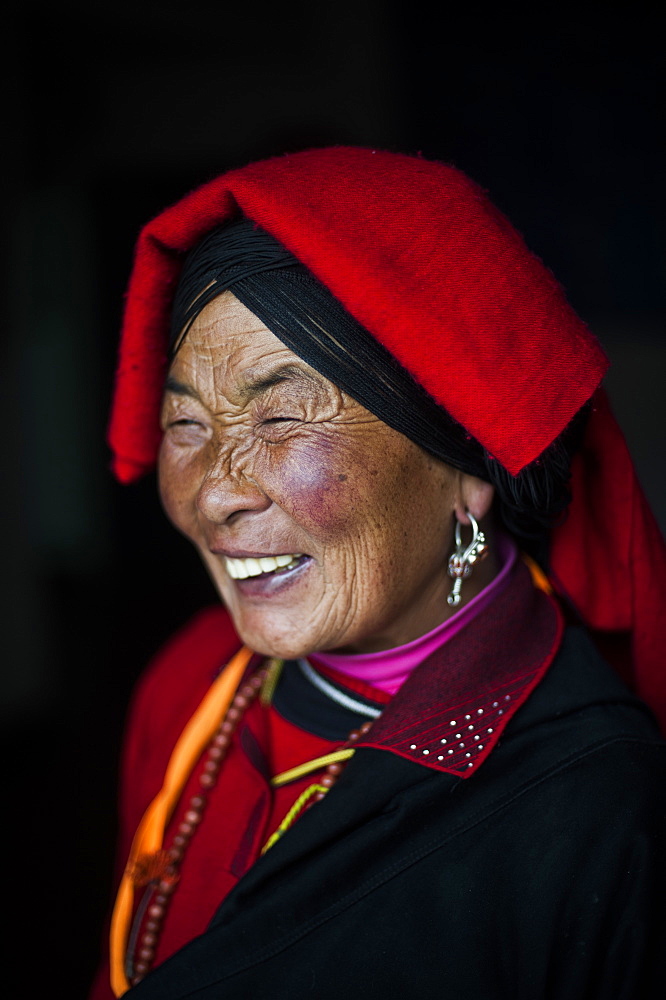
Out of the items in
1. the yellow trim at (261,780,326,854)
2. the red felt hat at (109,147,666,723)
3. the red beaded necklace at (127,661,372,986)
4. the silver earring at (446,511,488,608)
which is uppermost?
the red felt hat at (109,147,666,723)

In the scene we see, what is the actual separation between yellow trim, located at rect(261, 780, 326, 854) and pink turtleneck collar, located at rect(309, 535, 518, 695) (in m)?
0.21

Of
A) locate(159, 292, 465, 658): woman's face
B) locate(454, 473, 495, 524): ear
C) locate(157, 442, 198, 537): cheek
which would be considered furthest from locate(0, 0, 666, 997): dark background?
locate(157, 442, 198, 537): cheek

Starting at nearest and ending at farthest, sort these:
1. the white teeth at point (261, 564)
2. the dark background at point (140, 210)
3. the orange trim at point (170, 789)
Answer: the white teeth at point (261, 564) < the orange trim at point (170, 789) < the dark background at point (140, 210)

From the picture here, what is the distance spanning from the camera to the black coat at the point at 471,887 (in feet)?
4.23

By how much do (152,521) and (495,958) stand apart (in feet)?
12.3

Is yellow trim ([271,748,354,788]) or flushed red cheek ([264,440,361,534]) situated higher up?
flushed red cheek ([264,440,361,534])

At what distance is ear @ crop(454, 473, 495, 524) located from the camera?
1515 mm

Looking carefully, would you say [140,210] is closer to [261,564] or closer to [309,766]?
[261,564]

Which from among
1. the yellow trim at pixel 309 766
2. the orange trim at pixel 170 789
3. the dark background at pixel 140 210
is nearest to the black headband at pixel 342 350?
the yellow trim at pixel 309 766

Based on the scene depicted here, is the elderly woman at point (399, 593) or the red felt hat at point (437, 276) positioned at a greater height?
the red felt hat at point (437, 276)

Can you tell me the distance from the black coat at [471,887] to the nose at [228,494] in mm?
447

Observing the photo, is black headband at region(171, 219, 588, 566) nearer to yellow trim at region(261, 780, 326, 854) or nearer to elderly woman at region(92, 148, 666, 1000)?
elderly woman at region(92, 148, 666, 1000)

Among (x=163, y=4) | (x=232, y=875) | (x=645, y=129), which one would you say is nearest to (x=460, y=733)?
(x=232, y=875)

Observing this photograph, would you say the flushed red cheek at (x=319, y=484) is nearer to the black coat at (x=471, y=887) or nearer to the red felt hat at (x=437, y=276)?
the red felt hat at (x=437, y=276)
